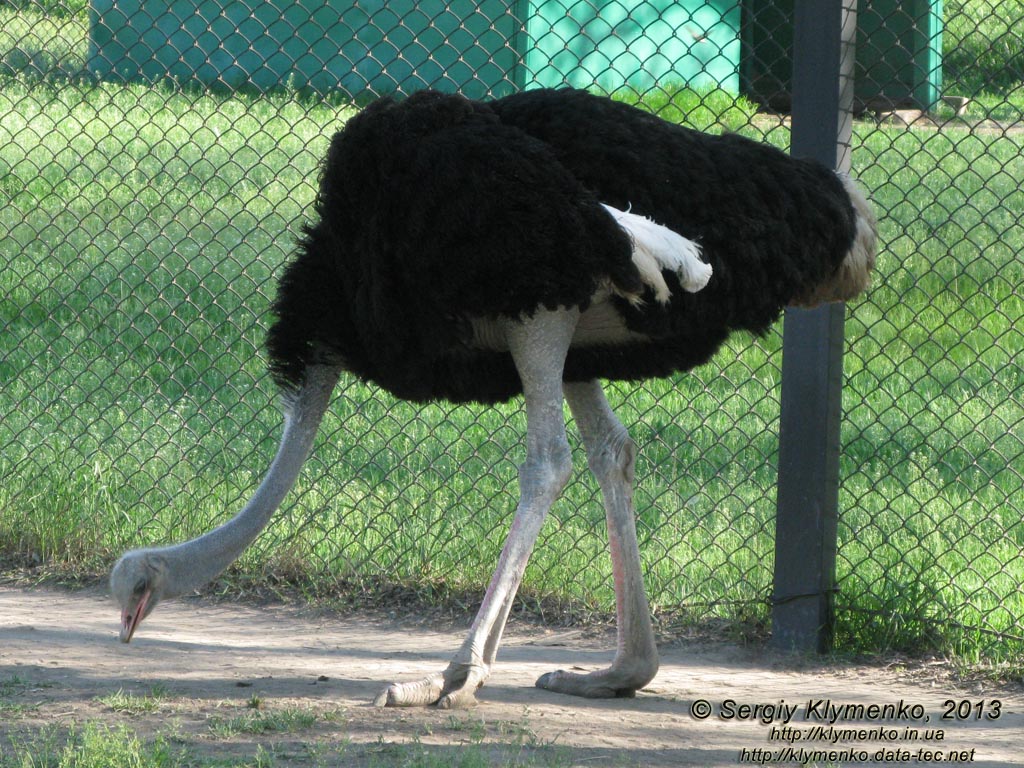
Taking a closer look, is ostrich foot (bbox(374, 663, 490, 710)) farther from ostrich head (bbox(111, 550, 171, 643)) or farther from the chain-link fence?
the chain-link fence

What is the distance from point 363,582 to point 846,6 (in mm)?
2671

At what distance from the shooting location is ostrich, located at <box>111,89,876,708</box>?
3.46 metres

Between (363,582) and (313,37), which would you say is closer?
(363,582)

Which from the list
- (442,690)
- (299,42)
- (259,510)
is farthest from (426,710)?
(299,42)

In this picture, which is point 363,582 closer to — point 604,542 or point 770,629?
point 604,542

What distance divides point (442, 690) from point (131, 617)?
87 cm

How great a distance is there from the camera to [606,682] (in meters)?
4.05

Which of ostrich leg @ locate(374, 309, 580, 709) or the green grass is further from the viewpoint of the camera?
ostrich leg @ locate(374, 309, 580, 709)

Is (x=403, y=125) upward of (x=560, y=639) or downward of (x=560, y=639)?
upward

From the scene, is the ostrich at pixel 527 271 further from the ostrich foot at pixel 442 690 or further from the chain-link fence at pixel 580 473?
the chain-link fence at pixel 580 473

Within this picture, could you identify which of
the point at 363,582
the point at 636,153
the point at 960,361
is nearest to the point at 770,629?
the point at 363,582

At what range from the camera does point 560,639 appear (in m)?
4.80

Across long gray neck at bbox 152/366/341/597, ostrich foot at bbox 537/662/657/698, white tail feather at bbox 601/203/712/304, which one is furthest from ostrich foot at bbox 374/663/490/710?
white tail feather at bbox 601/203/712/304

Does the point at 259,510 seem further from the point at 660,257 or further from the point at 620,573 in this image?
the point at 660,257
